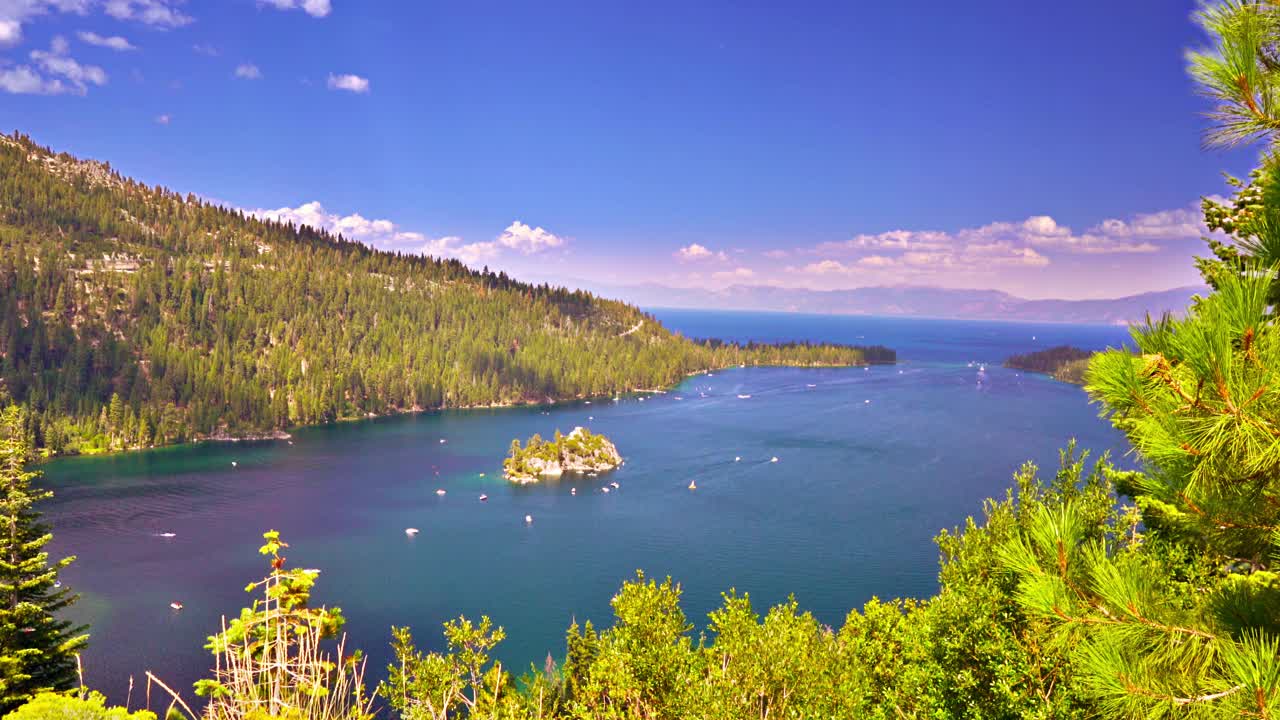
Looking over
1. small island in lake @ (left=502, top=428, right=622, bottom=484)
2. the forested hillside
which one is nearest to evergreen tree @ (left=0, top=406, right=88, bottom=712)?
small island in lake @ (left=502, top=428, right=622, bottom=484)

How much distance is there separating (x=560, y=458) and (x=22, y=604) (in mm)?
85477

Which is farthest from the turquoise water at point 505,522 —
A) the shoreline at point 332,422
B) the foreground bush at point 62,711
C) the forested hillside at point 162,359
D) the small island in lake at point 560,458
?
the foreground bush at point 62,711

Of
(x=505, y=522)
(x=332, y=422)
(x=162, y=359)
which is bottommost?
(x=505, y=522)

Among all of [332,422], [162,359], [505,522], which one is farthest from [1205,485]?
[162,359]

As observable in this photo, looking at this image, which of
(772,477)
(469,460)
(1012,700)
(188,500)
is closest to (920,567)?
(772,477)

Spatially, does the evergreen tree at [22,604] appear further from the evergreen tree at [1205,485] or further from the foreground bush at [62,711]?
the evergreen tree at [1205,485]

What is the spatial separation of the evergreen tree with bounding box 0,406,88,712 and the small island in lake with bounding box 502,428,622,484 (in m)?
77.9

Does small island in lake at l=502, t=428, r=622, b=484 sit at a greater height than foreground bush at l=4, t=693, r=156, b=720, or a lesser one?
lesser

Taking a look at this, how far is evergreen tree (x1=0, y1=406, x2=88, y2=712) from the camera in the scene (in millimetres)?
→ 23188

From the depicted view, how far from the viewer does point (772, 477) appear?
101312mm

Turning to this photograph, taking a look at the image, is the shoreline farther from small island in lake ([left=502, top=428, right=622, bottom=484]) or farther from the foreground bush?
the foreground bush

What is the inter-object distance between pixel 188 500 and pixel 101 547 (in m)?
19.1

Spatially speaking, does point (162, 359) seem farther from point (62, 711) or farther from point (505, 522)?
point (62, 711)

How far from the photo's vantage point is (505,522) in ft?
275
